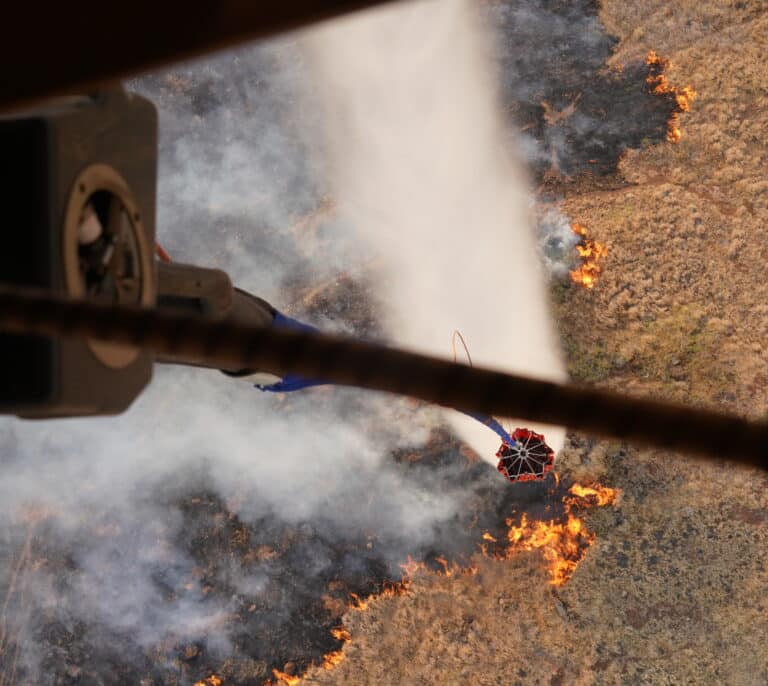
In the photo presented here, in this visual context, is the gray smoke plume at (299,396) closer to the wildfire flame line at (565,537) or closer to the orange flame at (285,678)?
the orange flame at (285,678)

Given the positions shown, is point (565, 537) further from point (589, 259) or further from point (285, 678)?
point (285, 678)

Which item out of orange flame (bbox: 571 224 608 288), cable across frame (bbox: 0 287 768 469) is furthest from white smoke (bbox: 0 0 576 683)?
cable across frame (bbox: 0 287 768 469)

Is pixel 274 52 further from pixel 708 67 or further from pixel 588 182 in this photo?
pixel 708 67

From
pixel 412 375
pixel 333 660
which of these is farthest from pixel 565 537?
pixel 412 375

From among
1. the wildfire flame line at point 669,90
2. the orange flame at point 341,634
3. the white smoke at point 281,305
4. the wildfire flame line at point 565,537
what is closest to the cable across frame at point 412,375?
the white smoke at point 281,305

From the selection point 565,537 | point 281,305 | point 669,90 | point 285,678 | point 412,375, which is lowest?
point 285,678

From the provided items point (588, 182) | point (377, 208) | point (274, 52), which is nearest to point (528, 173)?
point (588, 182)
